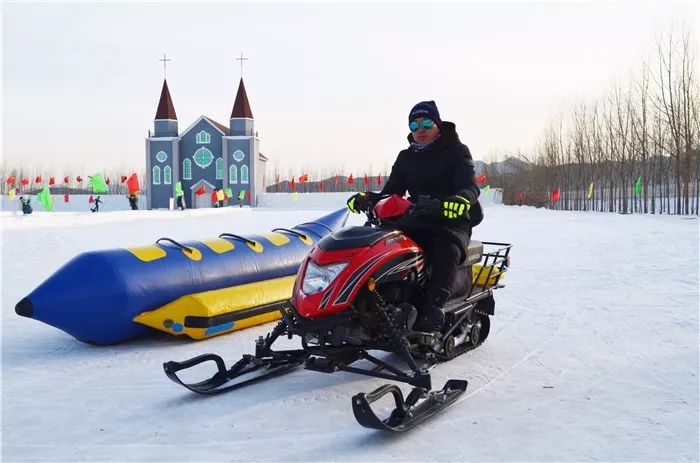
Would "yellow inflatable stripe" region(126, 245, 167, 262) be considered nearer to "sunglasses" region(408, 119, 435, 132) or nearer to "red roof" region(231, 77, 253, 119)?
"sunglasses" region(408, 119, 435, 132)

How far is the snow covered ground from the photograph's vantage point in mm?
3402

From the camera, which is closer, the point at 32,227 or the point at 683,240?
the point at 683,240

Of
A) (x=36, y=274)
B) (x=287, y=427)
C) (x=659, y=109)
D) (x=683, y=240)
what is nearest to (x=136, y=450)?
(x=287, y=427)

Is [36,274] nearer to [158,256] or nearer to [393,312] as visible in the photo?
[158,256]

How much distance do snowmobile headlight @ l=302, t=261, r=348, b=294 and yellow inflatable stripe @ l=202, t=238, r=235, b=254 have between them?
2690 mm

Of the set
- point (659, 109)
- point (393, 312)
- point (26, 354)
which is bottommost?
point (26, 354)

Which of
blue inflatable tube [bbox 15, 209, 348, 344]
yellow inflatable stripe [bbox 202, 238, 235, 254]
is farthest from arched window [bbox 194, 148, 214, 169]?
blue inflatable tube [bbox 15, 209, 348, 344]

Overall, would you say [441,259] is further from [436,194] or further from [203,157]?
[203,157]

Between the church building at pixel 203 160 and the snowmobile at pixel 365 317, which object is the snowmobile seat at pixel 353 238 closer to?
the snowmobile at pixel 365 317

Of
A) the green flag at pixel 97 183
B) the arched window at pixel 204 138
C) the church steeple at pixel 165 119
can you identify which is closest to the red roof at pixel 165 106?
the church steeple at pixel 165 119

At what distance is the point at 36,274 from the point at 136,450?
7.97 m

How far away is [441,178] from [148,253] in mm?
3039

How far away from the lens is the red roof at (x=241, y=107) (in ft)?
167

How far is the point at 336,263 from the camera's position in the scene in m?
4.09
